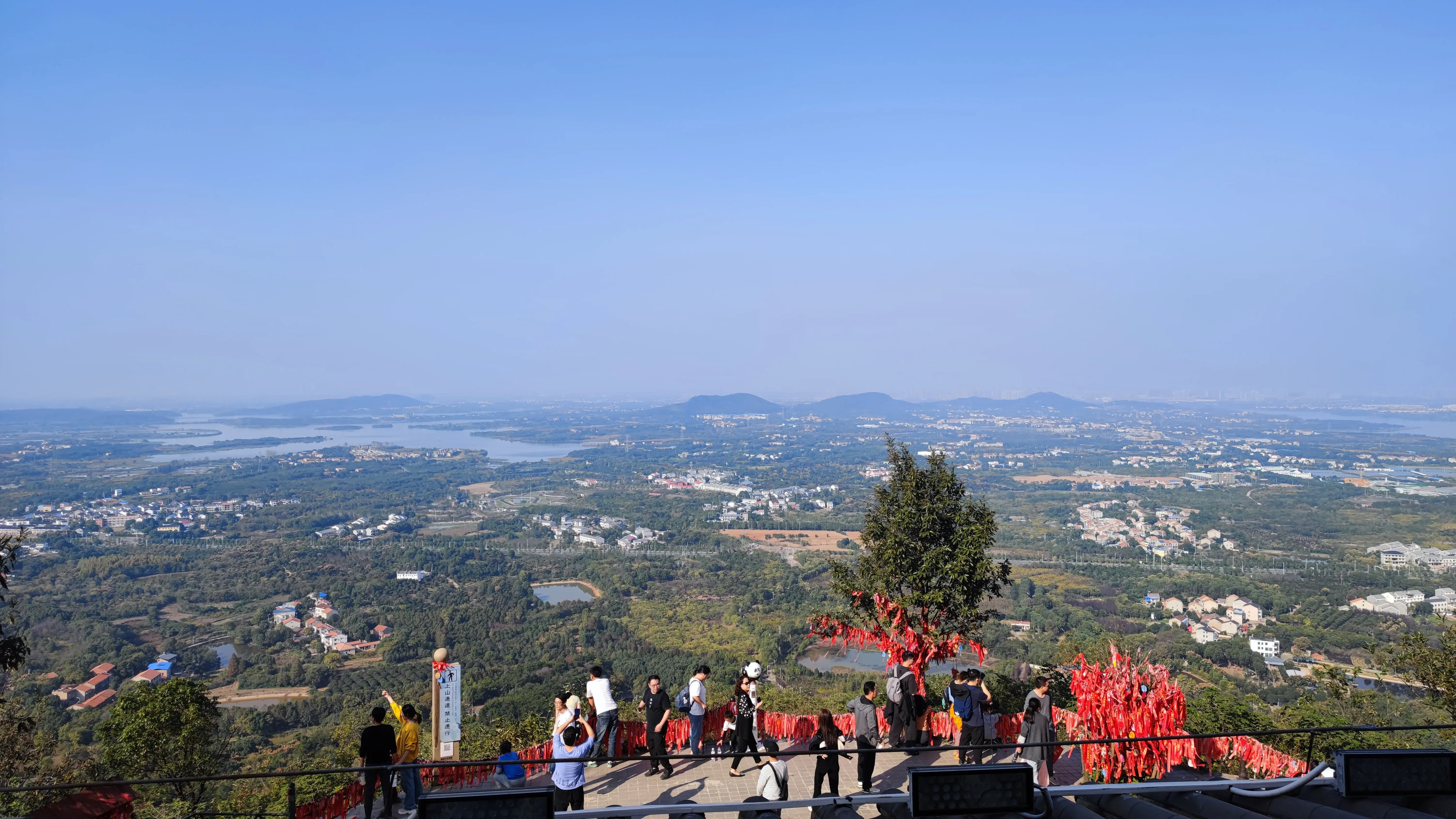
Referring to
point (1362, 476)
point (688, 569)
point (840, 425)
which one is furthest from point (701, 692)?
point (840, 425)

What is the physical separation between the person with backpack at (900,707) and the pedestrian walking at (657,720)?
2.14 metres

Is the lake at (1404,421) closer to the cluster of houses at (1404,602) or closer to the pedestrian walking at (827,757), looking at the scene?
the cluster of houses at (1404,602)

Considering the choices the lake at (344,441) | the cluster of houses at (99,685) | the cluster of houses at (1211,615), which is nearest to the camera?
the cluster of houses at (99,685)

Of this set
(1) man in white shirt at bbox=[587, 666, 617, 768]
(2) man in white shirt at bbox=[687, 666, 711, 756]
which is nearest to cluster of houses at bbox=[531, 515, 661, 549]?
(2) man in white shirt at bbox=[687, 666, 711, 756]

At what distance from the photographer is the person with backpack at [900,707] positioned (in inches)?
289

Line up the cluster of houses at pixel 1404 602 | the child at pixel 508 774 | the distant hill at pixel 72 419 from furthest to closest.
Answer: the distant hill at pixel 72 419, the cluster of houses at pixel 1404 602, the child at pixel 508 774

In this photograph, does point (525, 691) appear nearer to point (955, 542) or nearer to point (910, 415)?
point (955, 542)

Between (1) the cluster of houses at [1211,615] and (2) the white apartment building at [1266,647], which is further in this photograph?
(1) the cluster of houses at [1211,615]

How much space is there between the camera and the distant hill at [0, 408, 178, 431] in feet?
493

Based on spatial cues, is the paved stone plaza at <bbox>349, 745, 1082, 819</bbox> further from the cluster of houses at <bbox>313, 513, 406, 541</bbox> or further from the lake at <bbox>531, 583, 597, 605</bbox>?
the cluster of houses at <bbox>313, 513, 406, 541</bbox>

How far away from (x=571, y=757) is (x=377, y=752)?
149cm

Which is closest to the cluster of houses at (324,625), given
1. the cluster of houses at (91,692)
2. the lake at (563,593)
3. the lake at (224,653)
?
the lake at (224,653)

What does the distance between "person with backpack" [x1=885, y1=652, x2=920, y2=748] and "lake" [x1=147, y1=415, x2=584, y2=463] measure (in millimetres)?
115805

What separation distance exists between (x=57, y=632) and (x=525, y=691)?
25.4 metres
